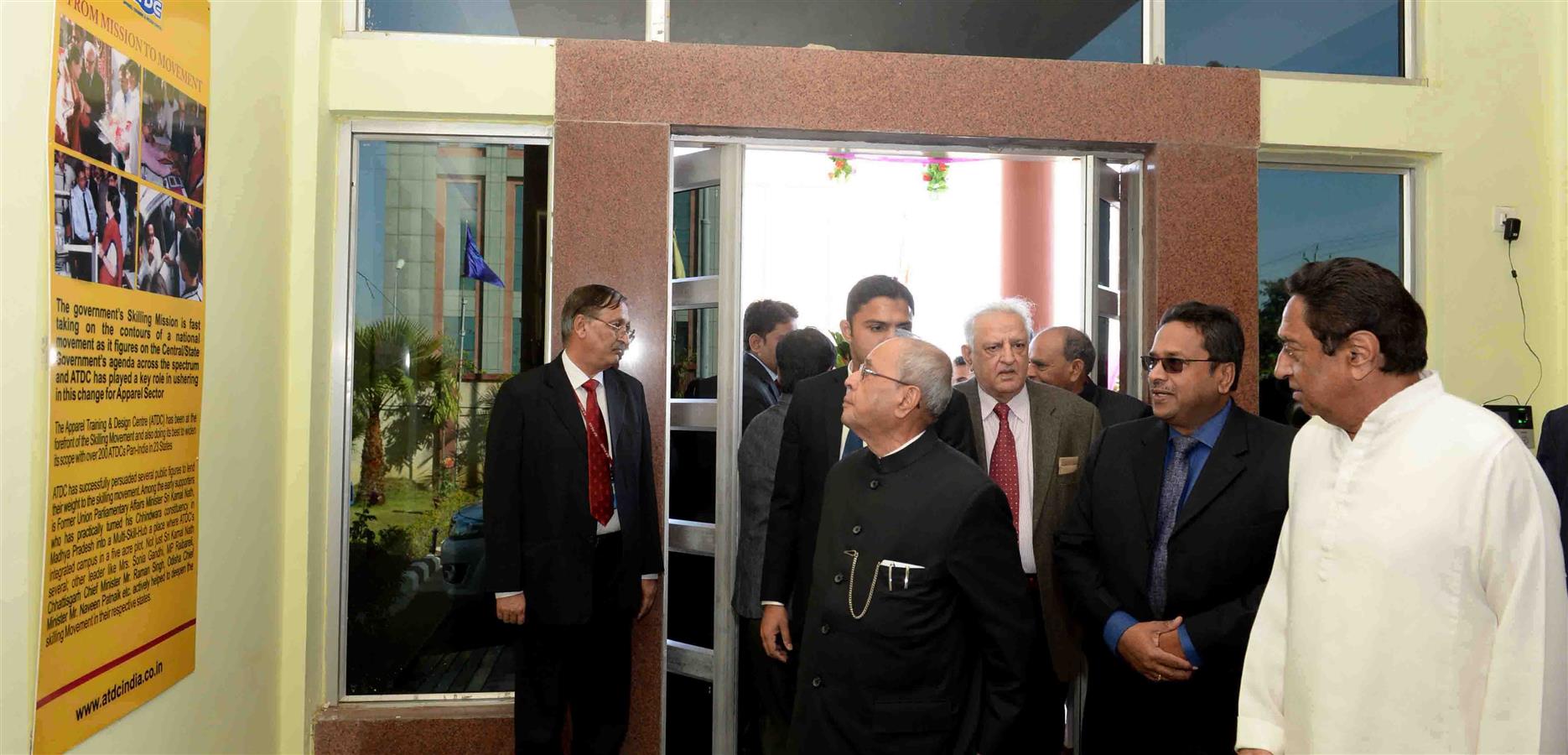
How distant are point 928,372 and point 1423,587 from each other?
39.6 inches

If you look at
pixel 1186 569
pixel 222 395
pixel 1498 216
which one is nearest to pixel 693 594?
pixel 222 395

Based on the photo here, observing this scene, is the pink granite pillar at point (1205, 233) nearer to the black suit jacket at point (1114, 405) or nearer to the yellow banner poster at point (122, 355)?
the black suit jacket at point (1114, 405)

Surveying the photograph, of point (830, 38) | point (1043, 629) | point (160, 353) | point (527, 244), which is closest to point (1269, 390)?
point (1043, 629)

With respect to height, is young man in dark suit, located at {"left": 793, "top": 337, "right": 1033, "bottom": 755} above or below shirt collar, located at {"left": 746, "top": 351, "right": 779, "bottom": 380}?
below

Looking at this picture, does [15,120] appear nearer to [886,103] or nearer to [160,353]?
[160,353]

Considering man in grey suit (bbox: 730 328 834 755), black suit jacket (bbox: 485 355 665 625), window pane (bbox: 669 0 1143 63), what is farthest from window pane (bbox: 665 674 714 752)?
window pane (bbox: 669 0 1143 63)

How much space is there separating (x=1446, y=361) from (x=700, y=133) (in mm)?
3068

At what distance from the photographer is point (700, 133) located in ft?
12.8

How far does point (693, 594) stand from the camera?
397cm

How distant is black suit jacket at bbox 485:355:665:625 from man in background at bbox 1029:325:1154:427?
5.39ft

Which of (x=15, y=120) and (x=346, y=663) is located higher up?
(x=15, y=120)

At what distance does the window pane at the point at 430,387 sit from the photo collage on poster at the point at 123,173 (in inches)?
43.0

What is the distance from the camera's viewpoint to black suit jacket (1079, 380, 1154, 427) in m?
3.73

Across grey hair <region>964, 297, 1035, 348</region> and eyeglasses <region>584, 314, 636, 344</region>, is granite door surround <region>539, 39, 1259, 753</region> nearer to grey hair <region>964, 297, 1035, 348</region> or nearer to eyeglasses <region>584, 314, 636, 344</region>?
eyeglasses <region>584, 314, 636, 344</region>
